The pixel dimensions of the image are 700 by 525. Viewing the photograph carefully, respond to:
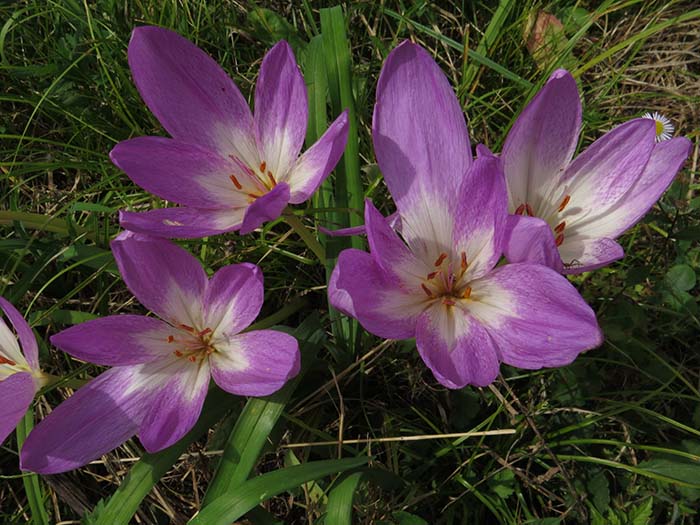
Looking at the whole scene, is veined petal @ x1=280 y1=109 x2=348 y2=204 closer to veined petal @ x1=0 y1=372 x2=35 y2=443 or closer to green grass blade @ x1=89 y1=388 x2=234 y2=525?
green grass blade @ x1=89 y1=388 x2=234 y2=525

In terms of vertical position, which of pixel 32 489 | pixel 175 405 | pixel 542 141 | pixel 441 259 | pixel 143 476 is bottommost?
pixel 32 489

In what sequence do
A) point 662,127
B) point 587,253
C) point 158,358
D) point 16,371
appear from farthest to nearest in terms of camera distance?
point 662,127
point 16,371
point 158,358
point 587,253

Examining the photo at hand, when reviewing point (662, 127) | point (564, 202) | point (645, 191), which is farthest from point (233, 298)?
point (662, 127)

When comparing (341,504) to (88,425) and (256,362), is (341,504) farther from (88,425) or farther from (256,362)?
(88,425)

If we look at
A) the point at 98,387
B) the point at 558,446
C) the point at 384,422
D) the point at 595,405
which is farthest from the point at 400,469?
the point at 98,387

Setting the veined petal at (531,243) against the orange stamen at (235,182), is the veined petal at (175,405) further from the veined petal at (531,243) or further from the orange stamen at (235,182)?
the veined petal at (531,243)

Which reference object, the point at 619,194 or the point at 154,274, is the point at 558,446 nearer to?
the point at 619,194

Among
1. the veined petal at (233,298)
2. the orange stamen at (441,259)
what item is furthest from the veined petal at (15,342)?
the orange stamen at (441,259)
